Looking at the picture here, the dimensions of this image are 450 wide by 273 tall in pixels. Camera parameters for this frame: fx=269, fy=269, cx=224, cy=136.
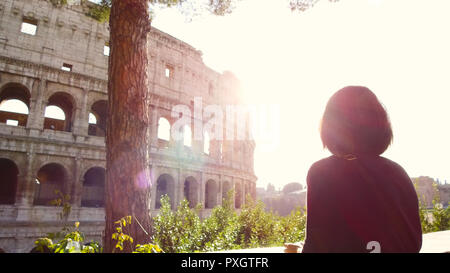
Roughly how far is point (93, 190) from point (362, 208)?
64.4ft

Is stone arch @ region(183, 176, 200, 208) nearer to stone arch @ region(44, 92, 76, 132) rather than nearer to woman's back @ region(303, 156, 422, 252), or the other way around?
stone arch @ region(44, 92, 76, 132)

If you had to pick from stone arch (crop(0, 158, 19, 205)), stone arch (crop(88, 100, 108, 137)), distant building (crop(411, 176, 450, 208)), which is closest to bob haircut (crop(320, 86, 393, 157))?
stone arch (crop(88, 100, 108, 137))

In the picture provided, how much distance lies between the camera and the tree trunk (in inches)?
153

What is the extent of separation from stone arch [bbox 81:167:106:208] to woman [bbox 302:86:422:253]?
18340 mm

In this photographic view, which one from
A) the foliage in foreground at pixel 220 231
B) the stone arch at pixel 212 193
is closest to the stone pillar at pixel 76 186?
the foliage in foreground at pixel 220 231

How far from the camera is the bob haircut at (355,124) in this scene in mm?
1521

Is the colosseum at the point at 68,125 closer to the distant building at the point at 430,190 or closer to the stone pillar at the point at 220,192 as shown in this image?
the stone pillar at the point at 220,192

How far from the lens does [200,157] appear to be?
2083cm

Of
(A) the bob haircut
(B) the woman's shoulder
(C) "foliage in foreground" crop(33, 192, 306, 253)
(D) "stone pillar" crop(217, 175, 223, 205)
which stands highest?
(A) the bob haircut
